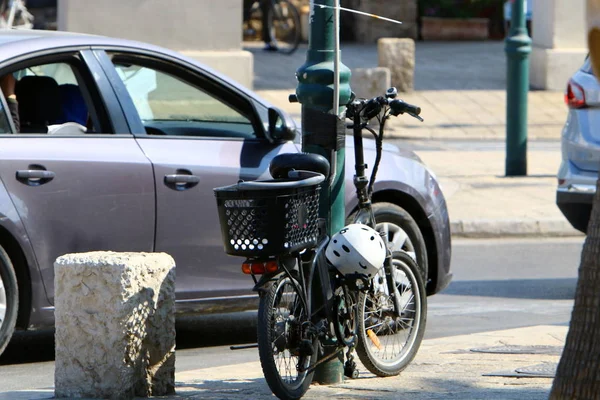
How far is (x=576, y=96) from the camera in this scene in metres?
8.95

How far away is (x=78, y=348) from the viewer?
17.3 ft

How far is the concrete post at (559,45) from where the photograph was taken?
1973 centimetres

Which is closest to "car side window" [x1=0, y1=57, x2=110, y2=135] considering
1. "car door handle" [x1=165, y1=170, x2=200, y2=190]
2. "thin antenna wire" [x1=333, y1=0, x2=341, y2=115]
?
"car door handle" [x1=165, y1=170, x2=200, y2=190]

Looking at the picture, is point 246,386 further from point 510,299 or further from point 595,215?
point 510,299

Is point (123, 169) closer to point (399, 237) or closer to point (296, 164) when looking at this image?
point (296, 164)

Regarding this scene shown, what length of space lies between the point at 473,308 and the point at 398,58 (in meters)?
10.4

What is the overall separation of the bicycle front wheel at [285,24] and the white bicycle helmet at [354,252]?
16885mm

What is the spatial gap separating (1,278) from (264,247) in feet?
5.60

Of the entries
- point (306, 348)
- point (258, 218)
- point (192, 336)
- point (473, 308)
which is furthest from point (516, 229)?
point (258, 218)

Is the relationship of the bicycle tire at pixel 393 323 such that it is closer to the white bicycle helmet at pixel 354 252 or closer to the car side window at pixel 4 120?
the white bicycle helmet at pixel 354 252

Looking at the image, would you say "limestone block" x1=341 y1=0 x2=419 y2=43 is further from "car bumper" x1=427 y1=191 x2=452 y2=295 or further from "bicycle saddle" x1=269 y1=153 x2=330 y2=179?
"bicycle saddle" x1=269 y1=153 x2=330 y2=179

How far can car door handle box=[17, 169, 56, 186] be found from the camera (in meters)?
6.15

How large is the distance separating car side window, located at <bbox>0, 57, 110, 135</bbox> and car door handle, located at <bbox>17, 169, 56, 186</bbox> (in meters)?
0.58

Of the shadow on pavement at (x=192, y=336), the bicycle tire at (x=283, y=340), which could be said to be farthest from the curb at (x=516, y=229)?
the bicycle tire at (x=283, y=340)
